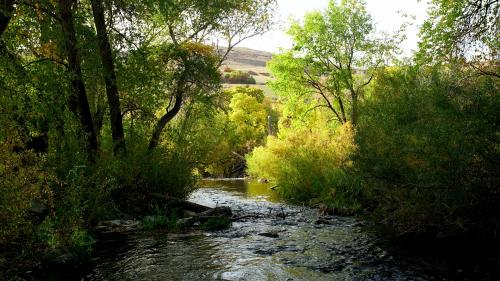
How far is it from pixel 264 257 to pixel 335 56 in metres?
26.7

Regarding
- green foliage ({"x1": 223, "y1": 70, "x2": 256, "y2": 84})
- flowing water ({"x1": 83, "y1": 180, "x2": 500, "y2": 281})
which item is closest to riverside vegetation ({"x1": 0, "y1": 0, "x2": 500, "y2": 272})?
flowing water ({"x1": 83, "y1": 180, "x2": 500, "y2": 281})

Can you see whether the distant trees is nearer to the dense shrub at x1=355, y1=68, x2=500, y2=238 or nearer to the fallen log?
the fallen log

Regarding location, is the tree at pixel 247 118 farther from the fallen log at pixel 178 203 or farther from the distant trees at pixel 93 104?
the fallen log at pixel 178 203

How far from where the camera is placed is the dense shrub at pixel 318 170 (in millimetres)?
18625

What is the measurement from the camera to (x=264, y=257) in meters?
9.79

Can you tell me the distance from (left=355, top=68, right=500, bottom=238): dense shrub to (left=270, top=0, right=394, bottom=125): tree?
847 inches

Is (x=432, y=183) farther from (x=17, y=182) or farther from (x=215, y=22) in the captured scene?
(x=215, y=22)

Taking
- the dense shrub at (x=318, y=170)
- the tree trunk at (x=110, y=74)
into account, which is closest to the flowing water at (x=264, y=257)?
the tree trunk at (x=110, y=74)

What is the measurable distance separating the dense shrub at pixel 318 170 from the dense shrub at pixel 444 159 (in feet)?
21.3

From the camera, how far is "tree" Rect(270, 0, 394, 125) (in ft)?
109

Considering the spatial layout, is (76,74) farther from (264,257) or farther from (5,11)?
(264,257)

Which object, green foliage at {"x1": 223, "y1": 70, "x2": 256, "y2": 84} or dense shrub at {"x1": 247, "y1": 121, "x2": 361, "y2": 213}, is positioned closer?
dense shrub at {"x1": 247, "y1": 121, "x2": 361, "y2": 213}

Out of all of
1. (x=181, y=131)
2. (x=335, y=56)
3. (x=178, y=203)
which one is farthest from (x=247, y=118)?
(x=178, y=203)

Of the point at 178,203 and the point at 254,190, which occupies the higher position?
the point at 178,203
